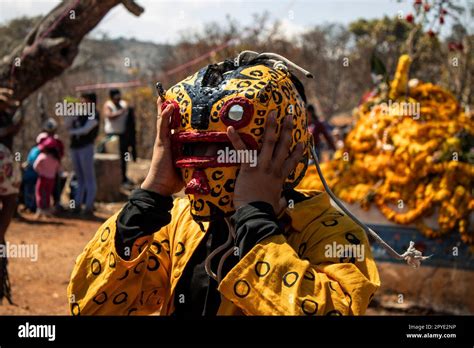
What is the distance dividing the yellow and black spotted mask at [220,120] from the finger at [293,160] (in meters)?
0.02

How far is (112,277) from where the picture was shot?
242cm

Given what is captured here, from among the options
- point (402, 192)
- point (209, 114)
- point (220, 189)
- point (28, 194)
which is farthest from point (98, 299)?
point (28, 194)

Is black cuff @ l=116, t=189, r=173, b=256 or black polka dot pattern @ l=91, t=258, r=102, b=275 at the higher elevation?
black cuff @ l=116, t=189, r=173, b=256

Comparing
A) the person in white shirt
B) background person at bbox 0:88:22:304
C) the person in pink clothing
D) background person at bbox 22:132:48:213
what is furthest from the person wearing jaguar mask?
the person in white shirt

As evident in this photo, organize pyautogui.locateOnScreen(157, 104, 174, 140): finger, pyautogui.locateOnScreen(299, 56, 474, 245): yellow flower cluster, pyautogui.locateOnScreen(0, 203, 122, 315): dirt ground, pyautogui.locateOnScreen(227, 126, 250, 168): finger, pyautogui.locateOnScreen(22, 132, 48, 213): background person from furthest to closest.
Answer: pyautogui.locateOnScreen(22, 132, 48, 213): background person, pyautogui.locateOnScreen(0, 203, 122, 315): dirt ground, pyautogui.locateOnScreen(299, 56, 474, 245): yellow flower cluster, pyautogui.locateOnScreen(157, 104, 174, 140): finger, pyautogui.locateOnScreen(227, 126, 250, 168): finger

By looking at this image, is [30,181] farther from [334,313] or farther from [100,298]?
[334,313]

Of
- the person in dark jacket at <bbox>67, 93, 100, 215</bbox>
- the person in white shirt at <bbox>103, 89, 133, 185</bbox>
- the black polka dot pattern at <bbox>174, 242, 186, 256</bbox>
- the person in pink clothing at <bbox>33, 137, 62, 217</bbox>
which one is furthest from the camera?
the person in white shirt at <bbox>103, 89, 133, 185</bbox>

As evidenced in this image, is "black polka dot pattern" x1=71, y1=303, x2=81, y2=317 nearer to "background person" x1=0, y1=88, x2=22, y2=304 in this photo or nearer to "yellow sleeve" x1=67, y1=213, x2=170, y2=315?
"yellow sleeve" x1=67, y1=213, x2=170, y2=315

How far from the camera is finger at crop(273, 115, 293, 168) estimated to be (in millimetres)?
2236

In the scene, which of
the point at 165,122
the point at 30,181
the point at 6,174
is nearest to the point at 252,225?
the point at 165,122

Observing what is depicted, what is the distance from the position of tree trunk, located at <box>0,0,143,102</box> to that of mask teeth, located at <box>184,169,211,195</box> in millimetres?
4480

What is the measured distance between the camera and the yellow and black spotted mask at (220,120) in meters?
2.23

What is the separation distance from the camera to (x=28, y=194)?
11.2 meters

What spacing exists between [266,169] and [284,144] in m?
0.10
